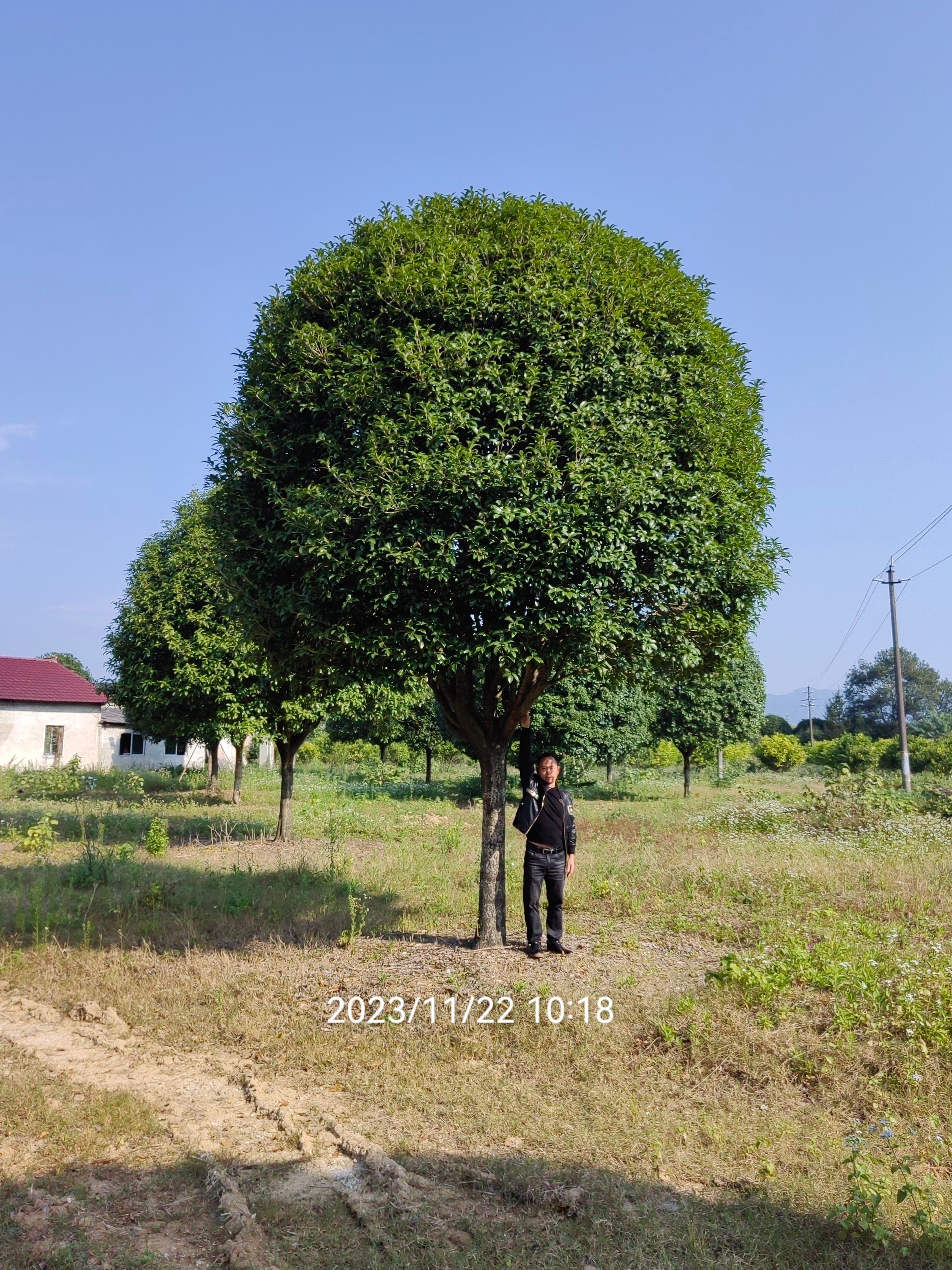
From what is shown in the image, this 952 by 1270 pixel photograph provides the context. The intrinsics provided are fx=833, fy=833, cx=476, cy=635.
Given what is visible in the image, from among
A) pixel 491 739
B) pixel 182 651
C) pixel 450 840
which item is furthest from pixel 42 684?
pixel 491 739

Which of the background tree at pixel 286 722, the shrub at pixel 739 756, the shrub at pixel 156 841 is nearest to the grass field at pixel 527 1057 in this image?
the shrub at pixel 156 841

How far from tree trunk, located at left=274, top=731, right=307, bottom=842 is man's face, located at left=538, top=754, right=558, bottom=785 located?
9.48m

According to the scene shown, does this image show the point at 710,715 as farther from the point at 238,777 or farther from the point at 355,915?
the point at 355,915

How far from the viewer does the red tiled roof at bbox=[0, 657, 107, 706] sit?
37906mm

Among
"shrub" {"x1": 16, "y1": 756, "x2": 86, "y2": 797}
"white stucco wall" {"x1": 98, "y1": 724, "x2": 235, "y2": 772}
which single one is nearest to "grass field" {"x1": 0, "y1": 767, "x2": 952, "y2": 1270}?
"shrub" {"x1": 16, "y1": 756, "x2": 86, "y2": 797}

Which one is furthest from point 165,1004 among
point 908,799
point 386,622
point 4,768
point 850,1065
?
point 4,768

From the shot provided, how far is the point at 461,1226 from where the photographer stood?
4238 millimetres

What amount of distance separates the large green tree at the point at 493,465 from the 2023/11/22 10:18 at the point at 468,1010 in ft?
4.69

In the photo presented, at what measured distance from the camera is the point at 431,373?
7.50 metres

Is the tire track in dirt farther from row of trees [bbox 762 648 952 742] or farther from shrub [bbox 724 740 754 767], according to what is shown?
row of trees [bbox 762 648 952 742]

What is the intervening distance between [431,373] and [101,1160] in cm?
629

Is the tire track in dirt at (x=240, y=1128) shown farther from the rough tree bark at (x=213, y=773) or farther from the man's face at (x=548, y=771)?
the rough tree bark at (x=213, y=773)

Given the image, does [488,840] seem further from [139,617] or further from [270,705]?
[139,617]

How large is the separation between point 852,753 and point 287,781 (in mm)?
47276
